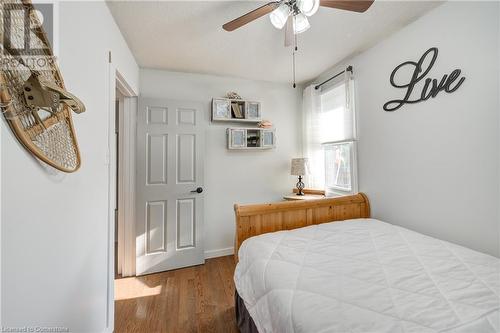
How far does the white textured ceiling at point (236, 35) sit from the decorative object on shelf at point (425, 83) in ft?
1.22

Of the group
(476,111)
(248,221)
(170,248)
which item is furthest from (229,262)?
(476,111)

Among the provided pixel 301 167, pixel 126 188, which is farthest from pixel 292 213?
pixel 126 188

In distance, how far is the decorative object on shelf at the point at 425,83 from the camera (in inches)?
55.1

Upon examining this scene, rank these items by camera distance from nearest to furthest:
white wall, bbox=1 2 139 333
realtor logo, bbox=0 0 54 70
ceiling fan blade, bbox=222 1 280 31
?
realtor logo, bbox=0 0 54 70 → white wall, bbox=1 2 139 333 → ceiling fan blade, bbox=222 1 280 31

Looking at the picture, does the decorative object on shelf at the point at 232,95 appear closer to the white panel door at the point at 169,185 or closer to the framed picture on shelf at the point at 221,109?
the framed picture on shelf at the point at 221,109

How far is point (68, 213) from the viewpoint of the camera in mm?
967

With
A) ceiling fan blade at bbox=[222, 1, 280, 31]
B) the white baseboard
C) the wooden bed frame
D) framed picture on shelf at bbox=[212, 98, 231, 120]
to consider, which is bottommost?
the white baseboard

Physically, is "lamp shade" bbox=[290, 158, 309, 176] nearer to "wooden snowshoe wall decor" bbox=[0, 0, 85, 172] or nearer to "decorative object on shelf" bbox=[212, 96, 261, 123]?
"decorative object on shelf" bbox=[212, 96, 261, 123]

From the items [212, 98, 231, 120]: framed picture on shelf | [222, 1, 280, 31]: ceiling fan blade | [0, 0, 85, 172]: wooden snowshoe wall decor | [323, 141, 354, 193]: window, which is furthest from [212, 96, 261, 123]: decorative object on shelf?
[0, 0, 85, 172]: wooden snowshoe wall decor

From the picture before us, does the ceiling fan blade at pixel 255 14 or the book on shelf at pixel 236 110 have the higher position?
the ceiling fan blade at pixel 255 14

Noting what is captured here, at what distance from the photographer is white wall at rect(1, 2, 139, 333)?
664mm

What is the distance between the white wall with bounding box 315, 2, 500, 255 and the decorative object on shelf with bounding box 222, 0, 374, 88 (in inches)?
34.4

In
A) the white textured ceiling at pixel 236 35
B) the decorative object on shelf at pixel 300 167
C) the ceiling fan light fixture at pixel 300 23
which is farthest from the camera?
the decorative object on shelf at pixel 300 167

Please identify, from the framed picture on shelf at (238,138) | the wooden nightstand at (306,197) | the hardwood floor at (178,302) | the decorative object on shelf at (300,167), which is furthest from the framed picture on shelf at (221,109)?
the hardwood floor at (178,302)
